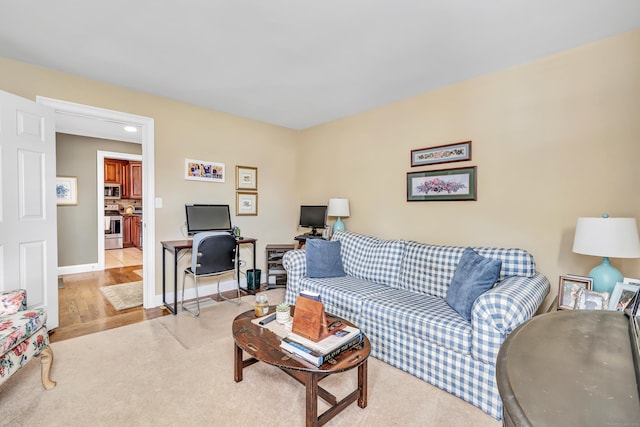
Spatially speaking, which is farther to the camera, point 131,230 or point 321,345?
point 131,230

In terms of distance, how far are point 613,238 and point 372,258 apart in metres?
1.75

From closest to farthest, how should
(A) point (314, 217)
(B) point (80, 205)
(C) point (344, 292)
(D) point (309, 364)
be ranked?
(D) point (309, 364) < (C) point (344, 292) < (A) point (314, 217) < (B) point (80, 205)

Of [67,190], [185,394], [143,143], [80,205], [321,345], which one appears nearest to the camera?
[321,345]

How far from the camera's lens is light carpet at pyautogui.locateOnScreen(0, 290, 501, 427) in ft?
5.29

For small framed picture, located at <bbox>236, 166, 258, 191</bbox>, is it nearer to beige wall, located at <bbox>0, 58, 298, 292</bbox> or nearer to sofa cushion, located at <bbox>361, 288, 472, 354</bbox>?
beige wall, located at <bbox>0, 58, 298, 292</bbox>

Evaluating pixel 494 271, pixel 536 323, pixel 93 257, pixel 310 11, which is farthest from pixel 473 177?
pixel 93 257

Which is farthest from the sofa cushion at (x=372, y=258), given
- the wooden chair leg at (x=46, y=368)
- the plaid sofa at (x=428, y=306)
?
the wooden chair leg at (x=46, y=368)

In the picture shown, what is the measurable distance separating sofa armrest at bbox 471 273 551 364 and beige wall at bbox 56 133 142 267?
19.1ft

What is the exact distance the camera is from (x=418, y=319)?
1981mm

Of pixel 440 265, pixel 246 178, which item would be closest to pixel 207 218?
pixel 246 178

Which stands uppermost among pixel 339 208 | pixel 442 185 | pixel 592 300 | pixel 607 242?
pixel 442 185

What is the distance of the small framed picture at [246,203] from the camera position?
4086mm

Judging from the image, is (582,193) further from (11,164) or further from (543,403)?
(11,164)

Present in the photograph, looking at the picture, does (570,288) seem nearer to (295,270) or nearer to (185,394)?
(295,270)
